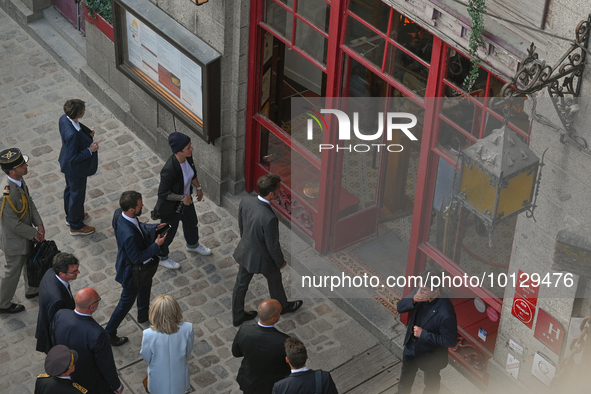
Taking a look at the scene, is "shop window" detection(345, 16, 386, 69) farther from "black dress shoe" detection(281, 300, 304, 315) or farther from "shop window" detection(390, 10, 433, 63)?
"black dress shoe" detection(281, 300, 304, 315)

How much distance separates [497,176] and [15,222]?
17.1 feet

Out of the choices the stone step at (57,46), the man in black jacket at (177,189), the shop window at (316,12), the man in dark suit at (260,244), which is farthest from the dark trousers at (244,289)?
the stone step at (57,46)

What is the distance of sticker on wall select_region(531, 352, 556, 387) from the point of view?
311 inches

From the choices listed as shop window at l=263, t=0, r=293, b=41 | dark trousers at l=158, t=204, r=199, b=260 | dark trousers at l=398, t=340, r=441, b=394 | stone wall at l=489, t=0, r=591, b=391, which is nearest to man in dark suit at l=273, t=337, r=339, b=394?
dark trousers at l=398, t=340, r=441, b=394

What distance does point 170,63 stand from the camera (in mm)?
11078

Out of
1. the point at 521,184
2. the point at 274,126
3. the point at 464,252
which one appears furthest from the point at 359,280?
the point at 521,184

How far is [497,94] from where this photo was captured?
307 inches

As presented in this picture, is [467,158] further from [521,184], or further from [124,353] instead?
[124,353]

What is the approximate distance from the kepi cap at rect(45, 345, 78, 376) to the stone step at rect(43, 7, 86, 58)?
312 inches

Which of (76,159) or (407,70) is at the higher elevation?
(407,70)

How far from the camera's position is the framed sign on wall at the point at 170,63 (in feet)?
34.7

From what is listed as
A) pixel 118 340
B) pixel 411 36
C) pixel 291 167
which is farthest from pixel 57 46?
pixel 411 36

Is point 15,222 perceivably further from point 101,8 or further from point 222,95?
point 101,8

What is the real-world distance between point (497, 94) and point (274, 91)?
3.79 m
